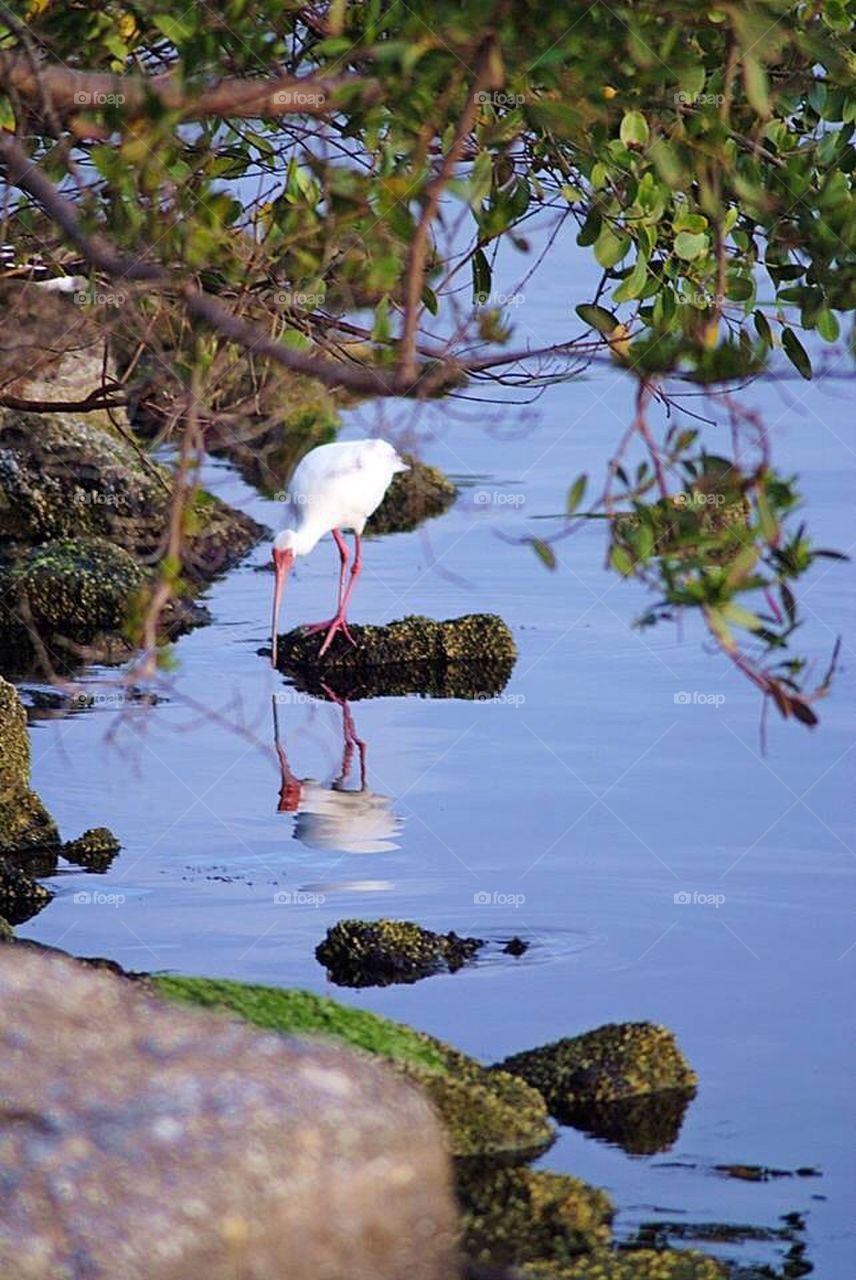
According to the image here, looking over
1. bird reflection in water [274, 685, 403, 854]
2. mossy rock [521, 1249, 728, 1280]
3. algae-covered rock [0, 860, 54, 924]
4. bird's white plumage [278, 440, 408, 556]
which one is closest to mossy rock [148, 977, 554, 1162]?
mossy rock [521, 1249, 728, 1280]

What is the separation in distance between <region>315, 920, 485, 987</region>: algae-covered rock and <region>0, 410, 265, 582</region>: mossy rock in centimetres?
604

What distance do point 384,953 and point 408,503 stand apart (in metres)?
7.93

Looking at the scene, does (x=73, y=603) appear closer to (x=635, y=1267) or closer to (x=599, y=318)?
(x=599, y=318)

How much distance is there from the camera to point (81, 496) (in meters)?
13.9

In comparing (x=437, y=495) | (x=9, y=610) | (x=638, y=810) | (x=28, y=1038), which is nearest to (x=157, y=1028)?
(x=28, y=1038)

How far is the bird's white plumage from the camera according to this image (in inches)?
479

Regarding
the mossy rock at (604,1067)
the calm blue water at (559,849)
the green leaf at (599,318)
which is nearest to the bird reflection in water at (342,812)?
the calm blue water at (559,849)

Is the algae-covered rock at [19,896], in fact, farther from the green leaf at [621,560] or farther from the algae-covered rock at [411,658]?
the green leaf at [621,560]

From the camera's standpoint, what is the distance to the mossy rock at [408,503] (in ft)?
48.7

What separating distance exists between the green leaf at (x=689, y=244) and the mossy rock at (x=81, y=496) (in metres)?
7.78

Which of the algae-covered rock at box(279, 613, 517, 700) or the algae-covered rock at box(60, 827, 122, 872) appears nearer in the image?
the algae-covered rock at box(60, 827, 122, 872)

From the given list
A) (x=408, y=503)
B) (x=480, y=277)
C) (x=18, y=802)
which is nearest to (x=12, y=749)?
(x=18, y=802)

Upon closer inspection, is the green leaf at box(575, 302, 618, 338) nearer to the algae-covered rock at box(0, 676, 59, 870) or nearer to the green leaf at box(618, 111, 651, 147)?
the green leaf at box(618, 111, 651, 147)

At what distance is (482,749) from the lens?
9938 millimetres
